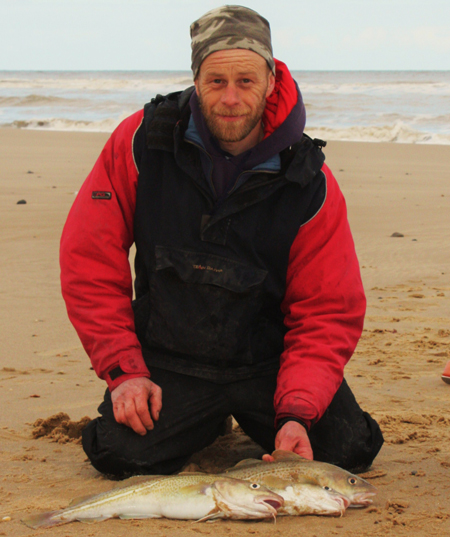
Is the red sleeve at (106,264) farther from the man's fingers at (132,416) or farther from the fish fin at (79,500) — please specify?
the fish fin at (79,500)

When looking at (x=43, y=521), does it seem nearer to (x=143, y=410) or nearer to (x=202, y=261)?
(x=143, y=410)

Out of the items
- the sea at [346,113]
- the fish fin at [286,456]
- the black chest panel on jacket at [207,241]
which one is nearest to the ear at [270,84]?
the black chest panel on jacket at [207,241]

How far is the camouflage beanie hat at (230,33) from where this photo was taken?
3055 millimetres

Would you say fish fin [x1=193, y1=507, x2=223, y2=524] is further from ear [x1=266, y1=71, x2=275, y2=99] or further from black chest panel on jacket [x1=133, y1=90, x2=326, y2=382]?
ear [x1=266, y1=71, x2=275, y2=99]

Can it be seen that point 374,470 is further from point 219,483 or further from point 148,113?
point 148,113

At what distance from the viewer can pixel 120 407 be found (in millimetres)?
2975

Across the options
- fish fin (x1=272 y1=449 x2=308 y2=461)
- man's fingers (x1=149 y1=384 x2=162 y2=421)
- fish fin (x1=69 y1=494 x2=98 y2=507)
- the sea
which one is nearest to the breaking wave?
the sea

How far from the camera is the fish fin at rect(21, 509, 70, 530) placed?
247 cm

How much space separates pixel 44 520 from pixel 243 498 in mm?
713

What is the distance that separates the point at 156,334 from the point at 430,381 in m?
1.87

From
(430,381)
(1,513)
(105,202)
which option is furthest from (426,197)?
(1,513)

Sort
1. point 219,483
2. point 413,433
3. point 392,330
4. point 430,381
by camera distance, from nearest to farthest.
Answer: point 219,483
point 413,433
point 430,381
point 392,330

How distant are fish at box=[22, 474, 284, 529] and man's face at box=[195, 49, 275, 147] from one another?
4.90ft

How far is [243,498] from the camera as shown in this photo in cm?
248
